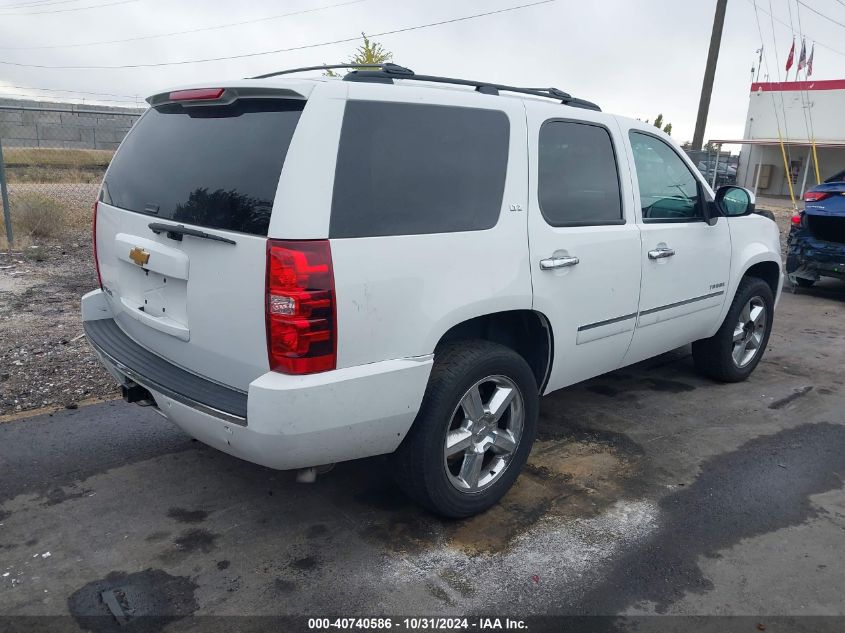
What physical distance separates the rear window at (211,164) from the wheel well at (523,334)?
46.9 inches

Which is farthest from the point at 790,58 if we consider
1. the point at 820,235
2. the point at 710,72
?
the point at 820,235

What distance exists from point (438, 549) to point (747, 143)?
31.0 m

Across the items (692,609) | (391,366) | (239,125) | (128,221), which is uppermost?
(239,125)

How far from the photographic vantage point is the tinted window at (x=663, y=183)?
420 centimetres

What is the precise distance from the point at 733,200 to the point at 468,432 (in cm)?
272

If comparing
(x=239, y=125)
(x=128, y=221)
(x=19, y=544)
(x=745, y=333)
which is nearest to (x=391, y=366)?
(x=239, y=125)

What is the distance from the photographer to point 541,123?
3.50 m

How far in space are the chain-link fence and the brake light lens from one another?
581cm

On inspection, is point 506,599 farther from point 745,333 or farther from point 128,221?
point 745,333

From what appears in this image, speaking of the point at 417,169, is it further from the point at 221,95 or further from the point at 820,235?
the point at 820,235

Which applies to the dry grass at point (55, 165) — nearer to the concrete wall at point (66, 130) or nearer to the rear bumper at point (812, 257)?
the concrete wall at point (66, 130)

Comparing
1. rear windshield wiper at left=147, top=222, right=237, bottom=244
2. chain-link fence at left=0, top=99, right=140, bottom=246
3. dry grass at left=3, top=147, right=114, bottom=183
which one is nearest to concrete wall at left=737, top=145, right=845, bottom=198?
chain-link fence at left=0, top=99, right=140, bottom=246

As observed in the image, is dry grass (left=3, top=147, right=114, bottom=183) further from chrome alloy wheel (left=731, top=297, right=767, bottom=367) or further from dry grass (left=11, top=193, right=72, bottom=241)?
chrome alloy wheel (left=731, top=297, right=767, bottom=367)

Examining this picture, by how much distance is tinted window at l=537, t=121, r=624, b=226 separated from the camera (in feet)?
11.5
